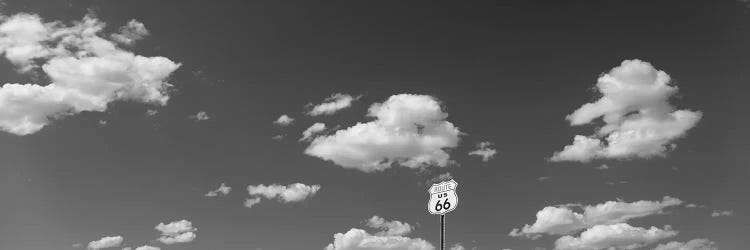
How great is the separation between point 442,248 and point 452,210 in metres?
1.78

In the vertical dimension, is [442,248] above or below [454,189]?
below

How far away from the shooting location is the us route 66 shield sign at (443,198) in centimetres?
3262

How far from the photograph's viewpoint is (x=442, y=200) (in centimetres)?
3300

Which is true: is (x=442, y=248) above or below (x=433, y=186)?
below

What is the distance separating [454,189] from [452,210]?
A: 97 cm

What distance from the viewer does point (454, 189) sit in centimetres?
3272

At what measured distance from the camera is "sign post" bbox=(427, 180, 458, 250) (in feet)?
107

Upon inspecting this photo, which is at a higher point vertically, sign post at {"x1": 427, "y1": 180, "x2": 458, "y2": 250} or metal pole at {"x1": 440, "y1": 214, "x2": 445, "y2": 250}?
sign post at {"x1": 427, "y1": 180, "x2": 458, "y2": 250}

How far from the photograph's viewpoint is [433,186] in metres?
33.4

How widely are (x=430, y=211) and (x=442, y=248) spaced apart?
202 cm

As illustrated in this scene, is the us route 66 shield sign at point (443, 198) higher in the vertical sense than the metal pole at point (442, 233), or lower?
higher

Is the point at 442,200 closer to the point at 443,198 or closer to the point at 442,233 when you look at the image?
the point at 443,198

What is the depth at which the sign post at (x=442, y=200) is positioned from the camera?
32531mm

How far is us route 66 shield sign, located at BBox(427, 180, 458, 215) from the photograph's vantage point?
1284 inches
